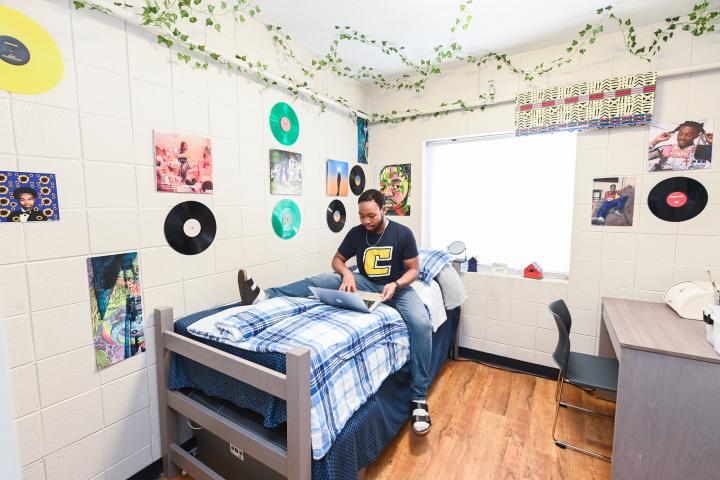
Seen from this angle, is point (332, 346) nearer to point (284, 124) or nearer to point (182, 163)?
point (182, 163)

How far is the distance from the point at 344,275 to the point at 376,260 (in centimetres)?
25

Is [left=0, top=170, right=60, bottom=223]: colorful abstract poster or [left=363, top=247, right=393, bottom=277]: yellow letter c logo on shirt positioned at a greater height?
[left=0, top=170, right=60, bottom=223]: colorful abstract poster

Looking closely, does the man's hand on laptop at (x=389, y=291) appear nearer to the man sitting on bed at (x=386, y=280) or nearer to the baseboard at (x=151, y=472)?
the man sitting on bed at (x=386, y=280)

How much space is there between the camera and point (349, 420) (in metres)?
1.55

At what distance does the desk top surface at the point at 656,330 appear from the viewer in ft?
5.16

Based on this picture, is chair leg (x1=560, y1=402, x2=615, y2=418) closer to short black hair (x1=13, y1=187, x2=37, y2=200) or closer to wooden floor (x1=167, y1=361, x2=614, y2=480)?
wooden floor (x1=167, y1=361, x2=614, y2=480)

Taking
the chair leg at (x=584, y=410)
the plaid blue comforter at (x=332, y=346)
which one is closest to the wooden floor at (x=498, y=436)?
the chair leg at (x=584, y=410)

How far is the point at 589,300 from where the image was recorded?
2580 mm

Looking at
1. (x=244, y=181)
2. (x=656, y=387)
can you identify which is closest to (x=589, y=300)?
(x=656, y=387)

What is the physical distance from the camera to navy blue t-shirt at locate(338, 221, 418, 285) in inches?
94.0

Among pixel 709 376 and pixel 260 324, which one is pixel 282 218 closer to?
pixel 260 324

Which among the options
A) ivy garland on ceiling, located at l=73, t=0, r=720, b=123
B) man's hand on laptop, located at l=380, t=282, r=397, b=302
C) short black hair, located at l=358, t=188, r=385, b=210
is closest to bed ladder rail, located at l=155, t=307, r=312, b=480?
man's hand on laptop, located at l=380, t=282, r=397, b=302

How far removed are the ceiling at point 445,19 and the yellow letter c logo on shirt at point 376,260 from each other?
4.98 ft

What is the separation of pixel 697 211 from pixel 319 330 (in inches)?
98.4
